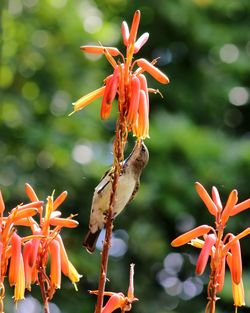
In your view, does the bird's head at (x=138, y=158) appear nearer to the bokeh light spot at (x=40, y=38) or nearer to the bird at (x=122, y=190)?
the bird at (x=122, y=190)

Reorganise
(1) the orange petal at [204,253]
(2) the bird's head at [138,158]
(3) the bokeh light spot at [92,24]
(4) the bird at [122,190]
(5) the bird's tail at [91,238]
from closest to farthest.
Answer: (1) the orange petal at [204,253] < (4) the bird at [122,190] < (2) the bird's head at [138,158] < (5) the bird's tail at [91,238] < (3) the bokeh light spot at [92,24]

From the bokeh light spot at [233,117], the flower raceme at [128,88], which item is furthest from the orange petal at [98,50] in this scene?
the bokeh light spot at [233,117]

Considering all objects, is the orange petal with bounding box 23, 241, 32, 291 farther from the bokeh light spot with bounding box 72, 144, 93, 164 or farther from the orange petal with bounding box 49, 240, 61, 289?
the bokeh light spot with bounding box 72, 144, 93, 164

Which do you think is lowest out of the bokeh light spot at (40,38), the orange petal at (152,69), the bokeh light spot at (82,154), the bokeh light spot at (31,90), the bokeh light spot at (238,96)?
the orange petal at (152,69)

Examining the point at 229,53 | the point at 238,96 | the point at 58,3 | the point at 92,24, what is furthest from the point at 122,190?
the point at 238,96

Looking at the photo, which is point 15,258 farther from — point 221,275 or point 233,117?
point 233,117

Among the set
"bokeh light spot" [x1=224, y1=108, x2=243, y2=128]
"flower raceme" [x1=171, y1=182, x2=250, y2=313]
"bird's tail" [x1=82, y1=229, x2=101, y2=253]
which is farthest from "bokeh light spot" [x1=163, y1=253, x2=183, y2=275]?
"flower raceme" [x1=171, y1=182, x2=250, y2=313]
